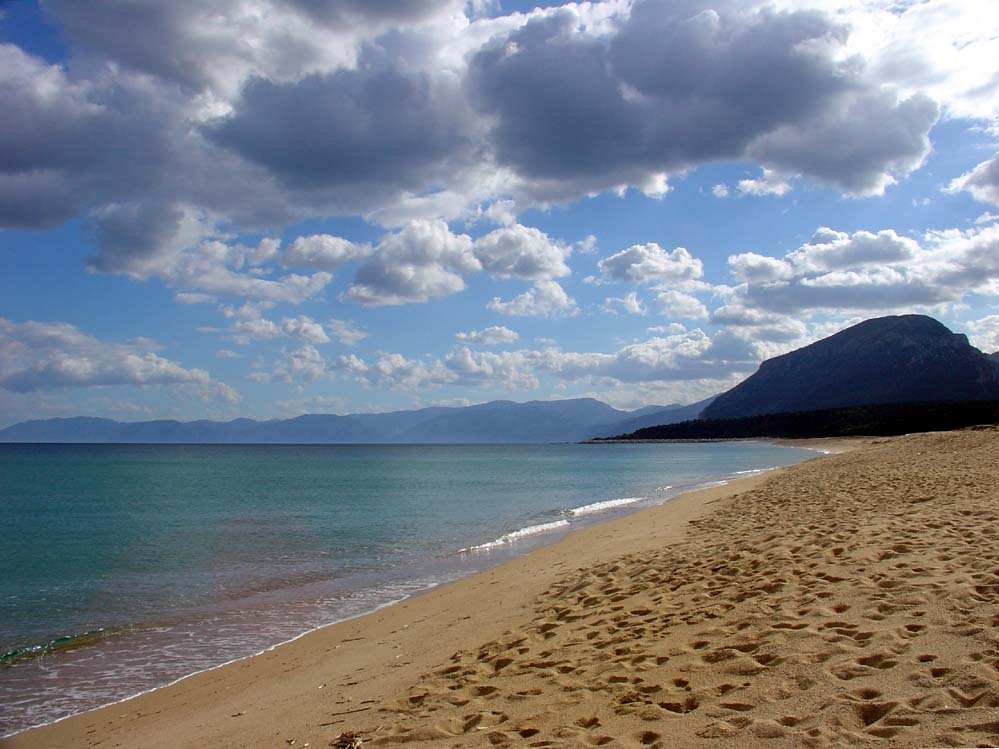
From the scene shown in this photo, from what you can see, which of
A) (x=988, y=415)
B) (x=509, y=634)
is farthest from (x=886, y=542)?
(x=988, y=415)

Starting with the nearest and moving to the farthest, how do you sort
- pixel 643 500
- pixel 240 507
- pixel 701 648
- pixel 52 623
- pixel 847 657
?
pixel 847 657 → pixel 701 648 → pixel 52 623 → pixel 643 500 → pixel 240 507

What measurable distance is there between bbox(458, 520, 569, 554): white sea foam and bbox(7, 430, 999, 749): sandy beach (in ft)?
25.5

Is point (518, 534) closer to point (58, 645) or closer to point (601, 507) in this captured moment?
point (601, 507)

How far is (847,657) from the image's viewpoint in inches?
219

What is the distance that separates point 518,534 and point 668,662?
17208mm

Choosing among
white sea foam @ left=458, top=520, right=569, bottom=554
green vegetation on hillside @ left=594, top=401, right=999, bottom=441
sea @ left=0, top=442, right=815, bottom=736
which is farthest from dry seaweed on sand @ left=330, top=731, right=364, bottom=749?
green vegetation on hillside @ left=594, top=401, right=999, bottom=441

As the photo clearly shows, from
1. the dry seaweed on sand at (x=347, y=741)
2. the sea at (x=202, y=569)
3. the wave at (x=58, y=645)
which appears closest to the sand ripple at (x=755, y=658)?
the dry seaweed on sand at (x=347, y=741)

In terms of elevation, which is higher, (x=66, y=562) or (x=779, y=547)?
(x=779, y=547)

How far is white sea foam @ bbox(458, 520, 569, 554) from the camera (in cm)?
2059

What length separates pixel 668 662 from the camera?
20.4 ft

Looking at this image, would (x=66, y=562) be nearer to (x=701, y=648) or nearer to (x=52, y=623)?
(x=52, y=623)

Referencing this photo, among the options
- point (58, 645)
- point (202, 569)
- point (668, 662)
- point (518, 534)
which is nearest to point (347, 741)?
point (668, 662)

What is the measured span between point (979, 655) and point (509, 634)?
198 inches

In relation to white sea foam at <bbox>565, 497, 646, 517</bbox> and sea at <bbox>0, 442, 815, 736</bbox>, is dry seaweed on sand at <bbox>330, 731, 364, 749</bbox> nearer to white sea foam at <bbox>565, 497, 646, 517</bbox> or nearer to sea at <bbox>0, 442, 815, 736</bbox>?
sea at <bbox>0, 442, 815, 736</bbox>
